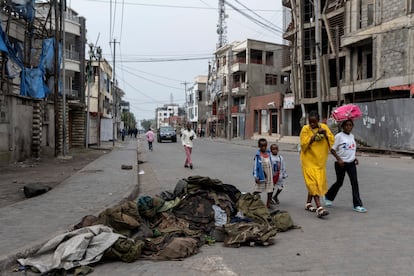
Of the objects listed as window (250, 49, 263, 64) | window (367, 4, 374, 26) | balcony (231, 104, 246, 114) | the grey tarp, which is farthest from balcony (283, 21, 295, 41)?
the grey tarp

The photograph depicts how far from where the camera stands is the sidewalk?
5.38 meters

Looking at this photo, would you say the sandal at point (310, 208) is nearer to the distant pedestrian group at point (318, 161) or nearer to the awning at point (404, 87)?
the distant pedestrian group at point (318, 161)

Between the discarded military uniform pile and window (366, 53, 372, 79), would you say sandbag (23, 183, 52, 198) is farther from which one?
window (366, 53, 372, 79)

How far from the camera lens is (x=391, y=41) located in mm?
26969

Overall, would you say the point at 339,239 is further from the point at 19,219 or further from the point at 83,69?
the point at 83,69

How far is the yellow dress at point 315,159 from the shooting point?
24.3ft

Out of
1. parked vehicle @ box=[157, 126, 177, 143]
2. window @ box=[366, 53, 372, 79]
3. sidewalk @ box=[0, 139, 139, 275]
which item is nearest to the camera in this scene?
sidewalk @ box=[0, 139, 139, 275]

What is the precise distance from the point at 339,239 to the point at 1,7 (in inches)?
642

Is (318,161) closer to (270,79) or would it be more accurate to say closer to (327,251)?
(327,251)

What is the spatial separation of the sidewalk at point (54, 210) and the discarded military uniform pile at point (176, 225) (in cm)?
38

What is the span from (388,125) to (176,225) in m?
20.0

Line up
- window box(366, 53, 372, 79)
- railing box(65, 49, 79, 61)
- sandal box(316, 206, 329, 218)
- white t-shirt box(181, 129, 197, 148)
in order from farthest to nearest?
railing box(65, 49, 79, 61) < window box(366, 53, 372, 79) < white t-shirt box(181, 129, 197, 148) < sandal box(316, 206, 329, 218)

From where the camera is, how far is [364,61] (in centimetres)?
3148

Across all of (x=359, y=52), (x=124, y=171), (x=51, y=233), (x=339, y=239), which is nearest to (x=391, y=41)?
(x=359, y=52)
